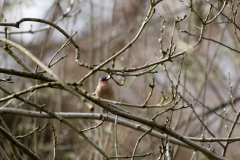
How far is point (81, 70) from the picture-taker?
27.7 ft

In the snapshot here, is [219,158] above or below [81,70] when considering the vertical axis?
below

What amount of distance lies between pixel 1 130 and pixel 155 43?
6501 mm

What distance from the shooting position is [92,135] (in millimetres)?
4844

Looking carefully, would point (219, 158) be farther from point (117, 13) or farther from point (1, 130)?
point (117, 13)

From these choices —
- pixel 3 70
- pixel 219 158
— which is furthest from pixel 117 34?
pixel 3 70

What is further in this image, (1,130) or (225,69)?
(225,69)

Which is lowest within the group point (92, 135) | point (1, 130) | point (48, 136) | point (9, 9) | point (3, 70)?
point (48, 136)

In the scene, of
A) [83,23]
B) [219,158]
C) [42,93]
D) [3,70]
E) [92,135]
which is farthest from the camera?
[42,93]

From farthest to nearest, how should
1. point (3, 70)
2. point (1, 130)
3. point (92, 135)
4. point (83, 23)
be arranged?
point (83, 23) → point (92, 135) → point (1, 130) → point (3, 70)

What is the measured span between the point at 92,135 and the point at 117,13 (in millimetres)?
3734

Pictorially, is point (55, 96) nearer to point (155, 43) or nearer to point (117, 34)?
point (117, 34)

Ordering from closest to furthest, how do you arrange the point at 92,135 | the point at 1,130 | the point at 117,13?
the point at 1,130 < the point at 92,135 < the point at 117,13

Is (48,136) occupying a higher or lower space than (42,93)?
lower

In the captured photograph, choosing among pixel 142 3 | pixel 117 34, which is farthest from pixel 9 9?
pixel 142 3
